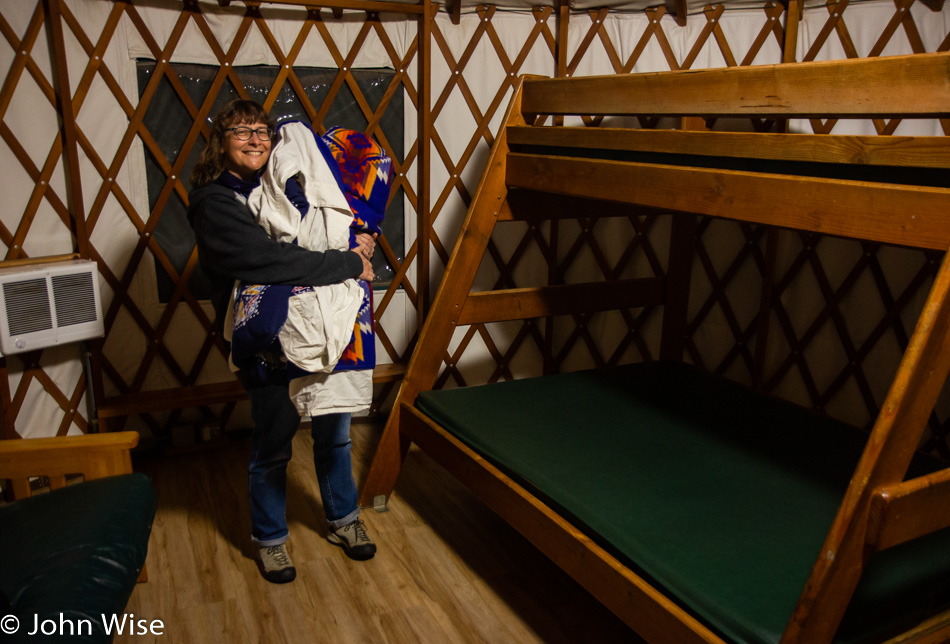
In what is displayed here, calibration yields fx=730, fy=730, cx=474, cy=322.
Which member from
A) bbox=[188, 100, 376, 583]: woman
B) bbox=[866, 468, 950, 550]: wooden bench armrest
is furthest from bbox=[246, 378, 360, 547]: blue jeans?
bbox=[866, 468, 950, 550]: wooden bench armrest

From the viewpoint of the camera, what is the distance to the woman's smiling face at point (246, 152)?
171 centimetres

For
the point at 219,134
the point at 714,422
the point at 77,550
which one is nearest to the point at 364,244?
the point at 219,134

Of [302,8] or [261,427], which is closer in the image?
[261,427]

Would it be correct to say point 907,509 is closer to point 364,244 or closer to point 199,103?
point 364,244

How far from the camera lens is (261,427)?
186 cm

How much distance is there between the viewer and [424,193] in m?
2.89

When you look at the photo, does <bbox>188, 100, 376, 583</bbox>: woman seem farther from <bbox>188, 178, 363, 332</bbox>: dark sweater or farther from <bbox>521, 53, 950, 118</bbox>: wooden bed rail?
<bbox>521, 53, 950, 118</bbox>: wooden bed rail

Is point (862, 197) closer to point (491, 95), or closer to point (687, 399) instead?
point (687, 399)

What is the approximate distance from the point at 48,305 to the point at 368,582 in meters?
1.32

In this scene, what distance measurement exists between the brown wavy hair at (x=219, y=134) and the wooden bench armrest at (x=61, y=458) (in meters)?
0.62

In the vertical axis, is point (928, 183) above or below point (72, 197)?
above

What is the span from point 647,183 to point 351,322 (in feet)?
2.54

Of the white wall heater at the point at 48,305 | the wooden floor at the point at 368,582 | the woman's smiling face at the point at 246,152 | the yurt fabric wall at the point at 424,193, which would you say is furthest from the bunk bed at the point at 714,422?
the white wall heater at the point at 48,305

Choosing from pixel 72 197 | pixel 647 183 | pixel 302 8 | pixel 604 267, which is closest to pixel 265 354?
pixel 647 183
